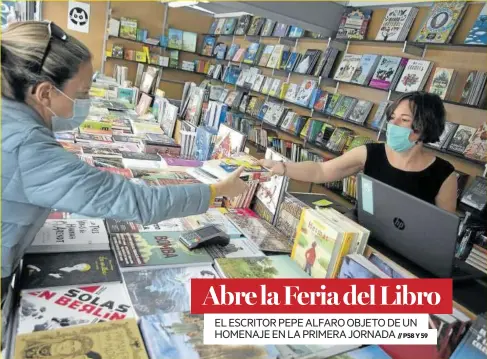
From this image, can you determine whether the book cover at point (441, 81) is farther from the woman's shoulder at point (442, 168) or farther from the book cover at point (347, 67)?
the woman's shoulder at point (442, 168)

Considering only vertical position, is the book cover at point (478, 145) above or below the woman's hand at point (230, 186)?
above

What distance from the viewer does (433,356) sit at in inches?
37.6

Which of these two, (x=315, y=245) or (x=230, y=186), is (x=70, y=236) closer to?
(x=230, y=186)

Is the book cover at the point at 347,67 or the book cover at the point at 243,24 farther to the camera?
the book cover at the point at 243,24

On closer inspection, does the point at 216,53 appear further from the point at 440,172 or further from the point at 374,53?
the point at 440,172

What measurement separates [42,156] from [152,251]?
0.59 meters

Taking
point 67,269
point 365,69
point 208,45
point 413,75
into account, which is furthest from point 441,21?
point 208,45

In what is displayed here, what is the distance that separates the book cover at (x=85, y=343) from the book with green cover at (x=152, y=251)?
0.31 metres

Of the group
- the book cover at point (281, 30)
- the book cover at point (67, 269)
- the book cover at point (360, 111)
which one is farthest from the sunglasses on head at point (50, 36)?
the book cover at point (281, 30)

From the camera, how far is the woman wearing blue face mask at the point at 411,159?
181 cm

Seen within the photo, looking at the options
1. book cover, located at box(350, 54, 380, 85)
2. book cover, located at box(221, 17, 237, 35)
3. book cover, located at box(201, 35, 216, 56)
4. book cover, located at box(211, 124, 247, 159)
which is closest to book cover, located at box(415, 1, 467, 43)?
book cover, located at box(350, 54, 380, 85)

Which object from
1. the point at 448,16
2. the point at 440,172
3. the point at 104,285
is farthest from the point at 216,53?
the point at 104,285

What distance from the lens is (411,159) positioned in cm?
195

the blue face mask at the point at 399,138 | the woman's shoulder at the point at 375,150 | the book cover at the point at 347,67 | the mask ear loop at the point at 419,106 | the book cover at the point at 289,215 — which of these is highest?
the book cover at the point at 347,67
